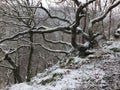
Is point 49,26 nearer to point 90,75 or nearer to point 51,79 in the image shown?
point 51,79

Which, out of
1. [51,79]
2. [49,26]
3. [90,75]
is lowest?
[51,79]

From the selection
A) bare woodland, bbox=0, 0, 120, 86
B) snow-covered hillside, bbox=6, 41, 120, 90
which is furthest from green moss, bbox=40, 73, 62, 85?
bare woodland, bbox=0, 0, 120, 86

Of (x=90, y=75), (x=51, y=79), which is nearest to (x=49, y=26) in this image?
(x=51, y=79)

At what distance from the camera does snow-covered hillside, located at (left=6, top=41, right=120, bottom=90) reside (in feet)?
19.4

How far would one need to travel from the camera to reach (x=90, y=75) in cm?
653

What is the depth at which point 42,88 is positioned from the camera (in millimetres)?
6535

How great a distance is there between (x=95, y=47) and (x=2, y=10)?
21.0ft

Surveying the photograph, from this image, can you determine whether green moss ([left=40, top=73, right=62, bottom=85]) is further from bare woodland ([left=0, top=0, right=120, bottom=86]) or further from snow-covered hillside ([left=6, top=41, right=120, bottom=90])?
bare woodland ([left=0, top=0, right=120, bottom=86])

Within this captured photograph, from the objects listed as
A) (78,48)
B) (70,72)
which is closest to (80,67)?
(70,72)

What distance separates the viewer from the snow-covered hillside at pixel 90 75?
5.91 metres

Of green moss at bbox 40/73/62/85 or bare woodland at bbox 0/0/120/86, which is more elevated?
bare woodland at bbox 0/0/120/86

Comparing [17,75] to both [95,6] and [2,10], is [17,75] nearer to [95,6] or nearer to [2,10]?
[2,10]

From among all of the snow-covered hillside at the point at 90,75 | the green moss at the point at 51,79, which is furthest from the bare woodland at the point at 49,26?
the green moss at the point at 51,79

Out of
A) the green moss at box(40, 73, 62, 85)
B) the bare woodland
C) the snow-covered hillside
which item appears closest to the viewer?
the snow-covered hillside
